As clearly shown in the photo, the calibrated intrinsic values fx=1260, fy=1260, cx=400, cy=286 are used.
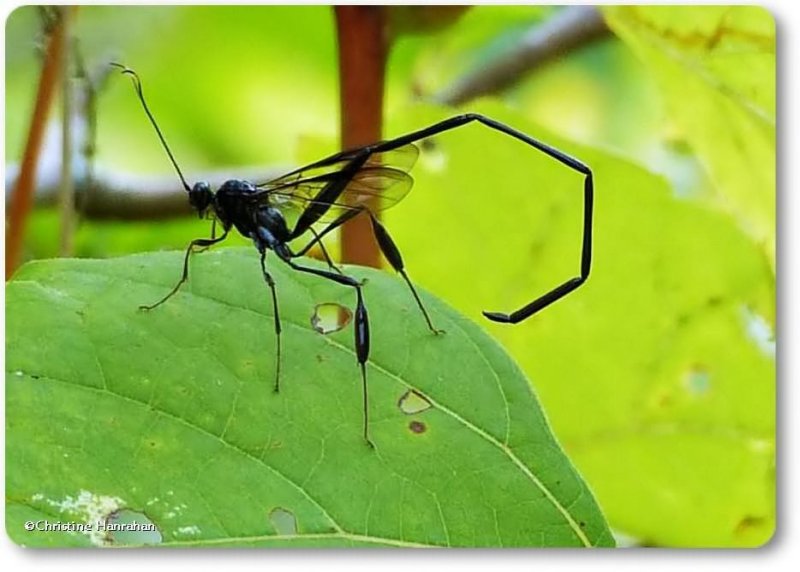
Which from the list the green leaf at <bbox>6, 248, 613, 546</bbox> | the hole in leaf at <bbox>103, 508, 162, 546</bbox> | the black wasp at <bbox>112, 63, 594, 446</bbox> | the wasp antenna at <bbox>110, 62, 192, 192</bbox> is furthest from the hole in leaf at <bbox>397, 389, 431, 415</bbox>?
the wasp antenna at <bbox>110, 62, 192, 192</bbox>

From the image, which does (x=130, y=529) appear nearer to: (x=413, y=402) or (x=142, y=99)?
(x=413, y=402)

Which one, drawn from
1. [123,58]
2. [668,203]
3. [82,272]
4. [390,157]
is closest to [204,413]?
[82,272]

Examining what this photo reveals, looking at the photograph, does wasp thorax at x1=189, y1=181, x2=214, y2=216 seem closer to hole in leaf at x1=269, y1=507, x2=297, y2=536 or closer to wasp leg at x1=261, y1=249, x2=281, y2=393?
wasp leg at x1=261, y1=249, x2=281, y2=393

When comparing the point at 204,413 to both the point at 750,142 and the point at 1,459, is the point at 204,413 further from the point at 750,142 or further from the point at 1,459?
the point at 750,142

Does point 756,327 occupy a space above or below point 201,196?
below

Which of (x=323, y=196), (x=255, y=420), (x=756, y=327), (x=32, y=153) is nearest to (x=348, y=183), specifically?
(x=323, y=196)

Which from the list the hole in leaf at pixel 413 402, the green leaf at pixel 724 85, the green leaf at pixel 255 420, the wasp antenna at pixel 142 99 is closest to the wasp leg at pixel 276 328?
the green leaf at pixel 255 420
